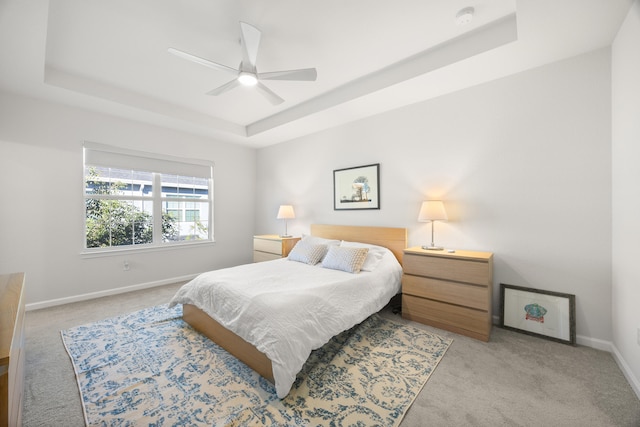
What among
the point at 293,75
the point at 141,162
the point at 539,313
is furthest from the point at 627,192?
the point at 141,162

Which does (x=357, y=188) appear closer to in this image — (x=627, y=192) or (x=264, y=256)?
(x=264, y=256)

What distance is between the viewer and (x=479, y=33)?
2.18 m

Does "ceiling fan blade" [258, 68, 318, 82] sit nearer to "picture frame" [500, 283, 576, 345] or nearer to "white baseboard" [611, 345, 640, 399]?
"picture frame" [500, 283, 576, 345]

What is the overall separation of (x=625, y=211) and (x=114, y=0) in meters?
3.96

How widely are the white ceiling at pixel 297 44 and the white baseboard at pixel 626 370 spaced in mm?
2439

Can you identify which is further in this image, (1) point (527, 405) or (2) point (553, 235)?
(2) point (553, 235)

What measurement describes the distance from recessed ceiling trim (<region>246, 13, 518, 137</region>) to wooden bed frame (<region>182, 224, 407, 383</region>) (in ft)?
5.58

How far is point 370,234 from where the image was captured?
11.6 ft

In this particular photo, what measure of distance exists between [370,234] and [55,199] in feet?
13.2

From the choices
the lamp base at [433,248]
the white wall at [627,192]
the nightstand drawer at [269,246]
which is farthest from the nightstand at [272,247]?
the white wall at [627,192]

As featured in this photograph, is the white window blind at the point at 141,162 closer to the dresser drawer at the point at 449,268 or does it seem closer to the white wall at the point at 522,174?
the white wall at the point at 522,174

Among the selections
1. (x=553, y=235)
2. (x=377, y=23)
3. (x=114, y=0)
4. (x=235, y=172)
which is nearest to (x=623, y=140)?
(x=553, y=235)

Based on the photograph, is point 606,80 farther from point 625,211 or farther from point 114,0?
point 114,0

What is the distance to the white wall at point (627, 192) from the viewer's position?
1.67 metres
